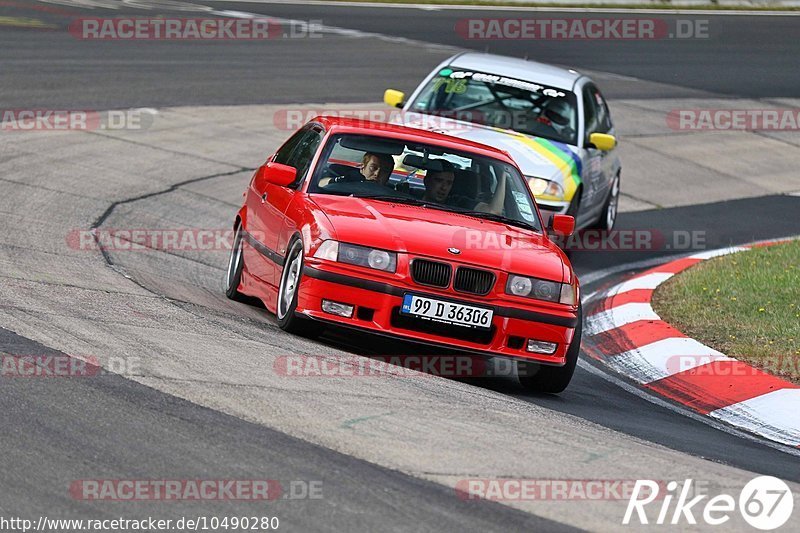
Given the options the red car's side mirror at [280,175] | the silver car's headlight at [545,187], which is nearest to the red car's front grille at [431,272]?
the red car's side mirror at [280,175]

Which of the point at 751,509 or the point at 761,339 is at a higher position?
the point at 751,509

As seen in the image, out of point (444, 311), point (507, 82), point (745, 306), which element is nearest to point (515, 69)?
point (507, 82)

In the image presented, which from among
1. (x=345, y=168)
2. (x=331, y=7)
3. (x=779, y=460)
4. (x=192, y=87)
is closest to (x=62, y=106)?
(x=192, y=87)

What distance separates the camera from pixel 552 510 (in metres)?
5.05

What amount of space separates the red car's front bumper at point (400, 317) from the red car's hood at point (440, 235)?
22 centimetres

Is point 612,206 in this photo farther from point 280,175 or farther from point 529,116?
point 280,175

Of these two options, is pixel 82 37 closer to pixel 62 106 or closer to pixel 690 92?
pixel 62 106

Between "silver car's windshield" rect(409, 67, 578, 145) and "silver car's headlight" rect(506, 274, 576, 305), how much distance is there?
213 inches

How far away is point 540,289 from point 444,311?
0.61 meters

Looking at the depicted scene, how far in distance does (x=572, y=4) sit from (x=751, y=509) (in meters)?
29.0

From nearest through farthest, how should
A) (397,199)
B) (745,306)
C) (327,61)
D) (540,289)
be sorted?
(540,289) < (397,199) < (745,306) < (327,61)

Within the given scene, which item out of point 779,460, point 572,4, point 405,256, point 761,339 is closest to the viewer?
point 779,460

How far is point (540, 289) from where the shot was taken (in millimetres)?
7711

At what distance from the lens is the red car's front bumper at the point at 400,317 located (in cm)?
748
